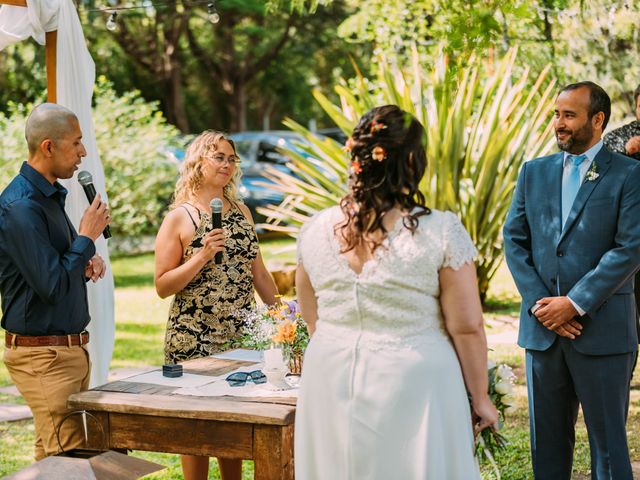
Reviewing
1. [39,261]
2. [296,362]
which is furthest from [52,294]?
[296,362]

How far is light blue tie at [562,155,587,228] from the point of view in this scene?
14.0ft

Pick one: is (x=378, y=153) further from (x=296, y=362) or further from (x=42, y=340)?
(x=42, y=340)

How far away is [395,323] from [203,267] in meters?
1.72

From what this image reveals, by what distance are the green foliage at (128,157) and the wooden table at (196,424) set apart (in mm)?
10224

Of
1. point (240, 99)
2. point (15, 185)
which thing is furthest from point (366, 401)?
point (240, 99)

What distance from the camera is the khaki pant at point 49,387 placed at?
3.85 metres

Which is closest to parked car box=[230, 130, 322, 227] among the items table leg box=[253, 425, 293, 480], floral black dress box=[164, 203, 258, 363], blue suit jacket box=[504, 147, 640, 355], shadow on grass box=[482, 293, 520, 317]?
shadow on grass box=[482, 293, 520, 317]

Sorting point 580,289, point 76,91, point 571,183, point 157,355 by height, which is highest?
point 76,91

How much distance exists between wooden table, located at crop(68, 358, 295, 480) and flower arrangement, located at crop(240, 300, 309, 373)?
0.33 m

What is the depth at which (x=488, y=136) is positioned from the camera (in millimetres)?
9492

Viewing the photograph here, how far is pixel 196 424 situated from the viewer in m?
3.63

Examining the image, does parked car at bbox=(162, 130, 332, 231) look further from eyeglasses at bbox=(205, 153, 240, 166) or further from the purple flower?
the purple flower

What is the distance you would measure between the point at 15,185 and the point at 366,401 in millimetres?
1759

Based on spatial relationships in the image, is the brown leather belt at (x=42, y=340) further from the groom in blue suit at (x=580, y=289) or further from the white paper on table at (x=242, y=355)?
the groom in blue suit at (x=580, y=289)
